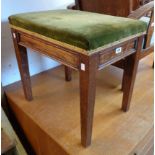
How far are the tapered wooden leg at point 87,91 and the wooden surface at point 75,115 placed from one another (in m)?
0.12

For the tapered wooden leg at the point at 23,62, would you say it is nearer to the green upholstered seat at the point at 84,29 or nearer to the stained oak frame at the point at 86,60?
the stained oak frame at the point at 86,60

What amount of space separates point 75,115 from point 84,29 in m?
0.54

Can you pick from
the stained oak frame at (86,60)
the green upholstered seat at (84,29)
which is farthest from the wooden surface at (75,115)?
the green upholstered seat at (84,29)

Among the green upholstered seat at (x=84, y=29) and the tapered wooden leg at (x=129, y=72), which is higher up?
the green upholstered seat at (x=84, y=29)

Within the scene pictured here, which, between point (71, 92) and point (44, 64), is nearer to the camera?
point (71, 92)

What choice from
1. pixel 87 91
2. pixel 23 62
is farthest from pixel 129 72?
pixel 23 62

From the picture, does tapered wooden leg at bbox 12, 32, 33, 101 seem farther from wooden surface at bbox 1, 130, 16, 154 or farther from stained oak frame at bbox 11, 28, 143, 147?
wooden surface at bbox 1, 130, 16, 154

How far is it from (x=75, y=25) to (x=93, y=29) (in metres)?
0.09

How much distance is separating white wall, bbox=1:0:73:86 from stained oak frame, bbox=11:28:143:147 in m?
0.27

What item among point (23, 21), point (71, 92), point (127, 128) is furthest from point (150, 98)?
point (23, 21)

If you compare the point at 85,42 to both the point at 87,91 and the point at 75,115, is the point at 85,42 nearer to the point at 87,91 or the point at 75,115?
the point at 87,91

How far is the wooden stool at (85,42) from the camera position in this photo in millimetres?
648

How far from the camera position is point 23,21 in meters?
0.88

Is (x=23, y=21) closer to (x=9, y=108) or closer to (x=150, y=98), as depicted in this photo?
(x=9, y=108)
